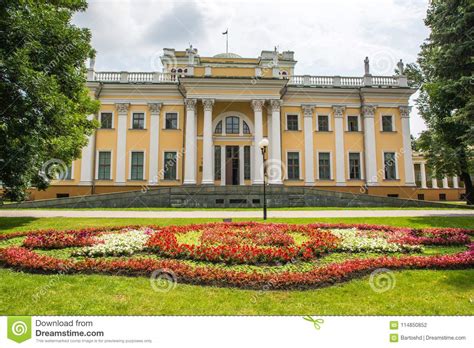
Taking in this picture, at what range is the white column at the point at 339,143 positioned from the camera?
29578mm

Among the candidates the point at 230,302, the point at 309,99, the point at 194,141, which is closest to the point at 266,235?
the point at 230,302

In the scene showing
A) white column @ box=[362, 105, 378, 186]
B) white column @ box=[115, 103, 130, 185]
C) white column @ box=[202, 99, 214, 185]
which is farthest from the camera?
white column @ box=[362, 105, 378, 186]

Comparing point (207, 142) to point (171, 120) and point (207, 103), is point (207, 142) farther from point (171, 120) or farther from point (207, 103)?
point (171, 120)

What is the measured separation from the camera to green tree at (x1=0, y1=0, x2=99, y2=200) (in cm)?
1004

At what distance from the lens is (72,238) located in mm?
8703

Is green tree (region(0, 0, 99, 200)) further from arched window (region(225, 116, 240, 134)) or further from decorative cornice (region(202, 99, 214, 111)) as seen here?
arched window (region(225, 116, 240, 134))

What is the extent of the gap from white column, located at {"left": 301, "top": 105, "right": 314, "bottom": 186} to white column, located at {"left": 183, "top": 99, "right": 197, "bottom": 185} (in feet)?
34.7

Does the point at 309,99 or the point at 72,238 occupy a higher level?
the point at 309,99

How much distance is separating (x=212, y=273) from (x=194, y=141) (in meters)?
22.5

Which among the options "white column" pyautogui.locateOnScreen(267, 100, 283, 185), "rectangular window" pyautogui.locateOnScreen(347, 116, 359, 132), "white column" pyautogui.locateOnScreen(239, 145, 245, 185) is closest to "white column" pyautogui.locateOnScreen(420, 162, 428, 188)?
"rectangular window" pyautogui.locateOnScreen(347, 116, 359, 132)

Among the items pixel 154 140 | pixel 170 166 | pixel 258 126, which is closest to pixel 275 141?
pixel 258 126

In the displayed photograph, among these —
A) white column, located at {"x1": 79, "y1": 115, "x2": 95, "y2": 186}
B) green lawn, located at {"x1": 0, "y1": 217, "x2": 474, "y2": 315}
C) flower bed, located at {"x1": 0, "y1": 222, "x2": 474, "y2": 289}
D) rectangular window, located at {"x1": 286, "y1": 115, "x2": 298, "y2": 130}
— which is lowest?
green lawn, located at {"x1": 0, "y1": 217, "x2": 474, "y2": 315}
